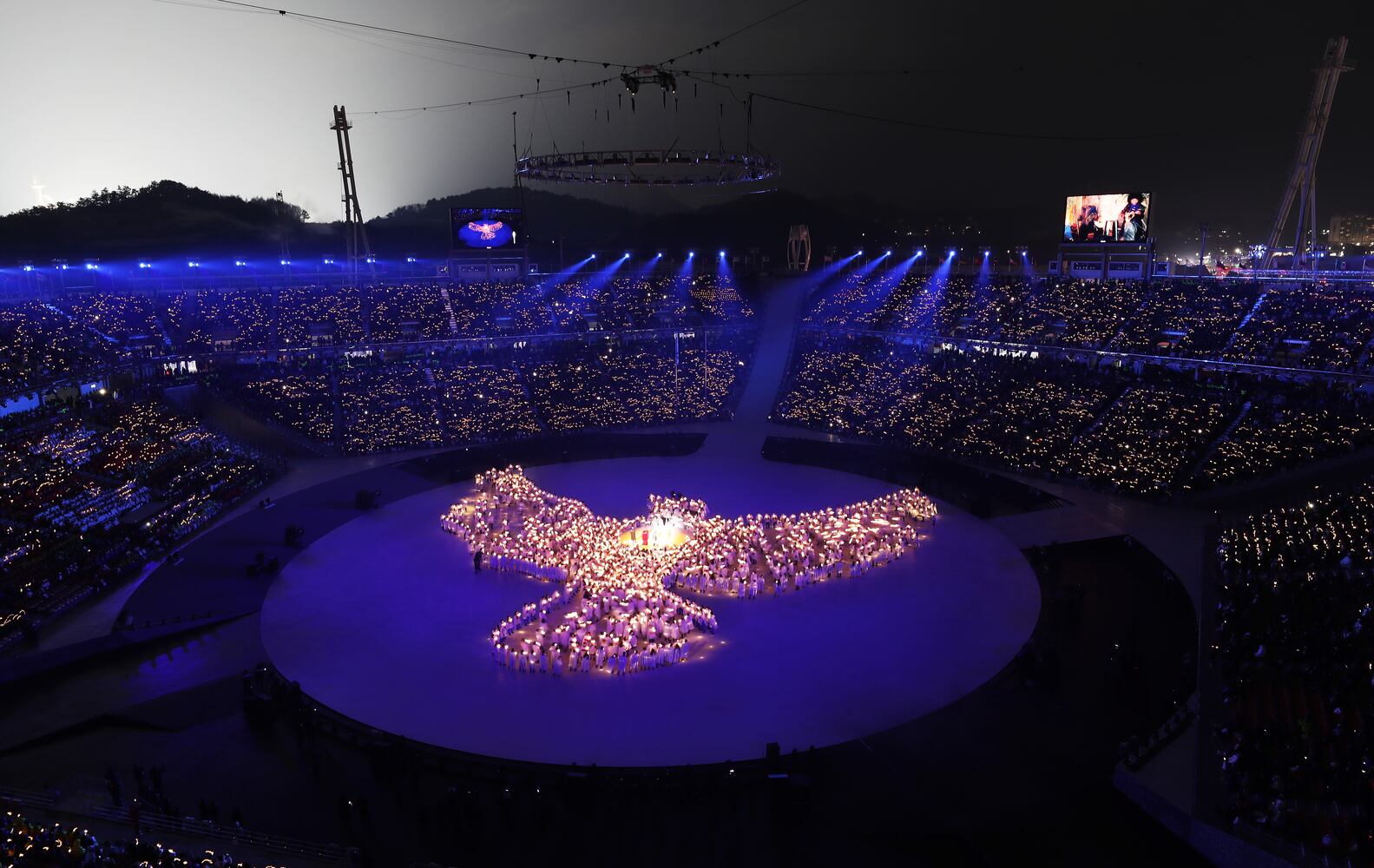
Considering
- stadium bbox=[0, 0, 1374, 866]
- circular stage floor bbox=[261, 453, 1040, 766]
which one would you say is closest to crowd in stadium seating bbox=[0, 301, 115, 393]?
stadium bbox=[0, 0, 1374, 866]

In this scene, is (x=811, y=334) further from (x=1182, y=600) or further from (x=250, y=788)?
(x=250, y=788)

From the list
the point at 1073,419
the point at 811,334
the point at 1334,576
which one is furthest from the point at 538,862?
the point at 811,334

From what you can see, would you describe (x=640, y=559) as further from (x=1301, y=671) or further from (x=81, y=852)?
(x=1301, y=671)

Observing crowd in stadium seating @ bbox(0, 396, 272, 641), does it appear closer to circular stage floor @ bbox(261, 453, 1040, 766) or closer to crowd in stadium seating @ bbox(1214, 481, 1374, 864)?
circular stage floor @ bbox(261, 453, 1040, 766)

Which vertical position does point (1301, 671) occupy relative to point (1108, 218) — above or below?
below

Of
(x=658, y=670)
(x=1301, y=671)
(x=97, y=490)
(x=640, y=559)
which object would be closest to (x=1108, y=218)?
(x=1301, y=671)
